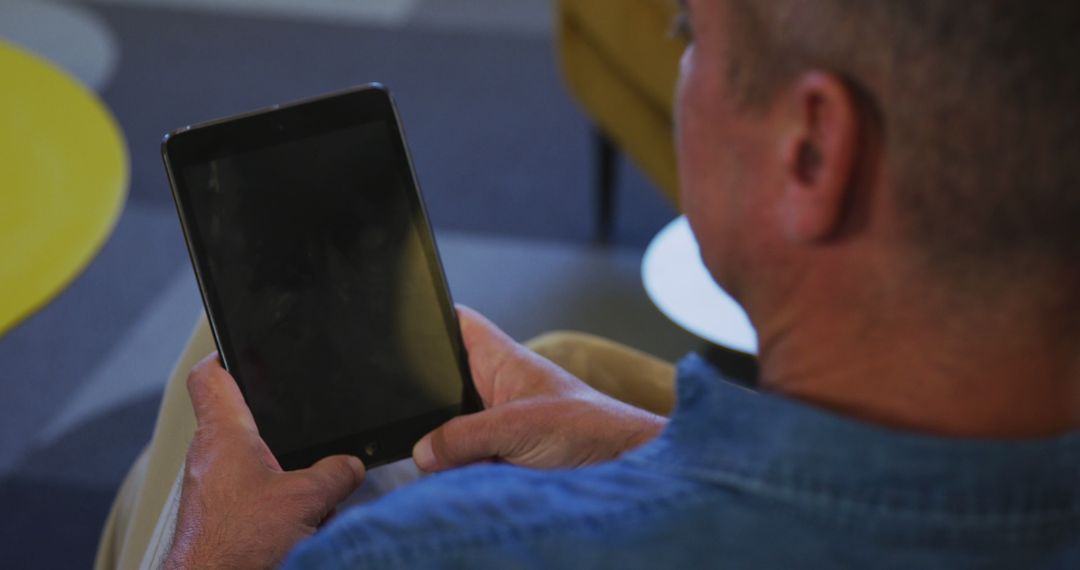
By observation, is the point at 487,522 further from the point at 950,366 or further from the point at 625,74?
the point at 625,74

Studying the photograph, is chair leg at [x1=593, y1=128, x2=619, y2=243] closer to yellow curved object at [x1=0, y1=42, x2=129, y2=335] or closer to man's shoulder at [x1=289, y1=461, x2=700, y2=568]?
yellow curved object at [x1=0, y1=42, x2=129, y2=335]

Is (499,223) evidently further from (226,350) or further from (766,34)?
(766,34)

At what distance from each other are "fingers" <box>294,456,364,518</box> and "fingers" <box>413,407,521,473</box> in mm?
47

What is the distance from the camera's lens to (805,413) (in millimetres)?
461

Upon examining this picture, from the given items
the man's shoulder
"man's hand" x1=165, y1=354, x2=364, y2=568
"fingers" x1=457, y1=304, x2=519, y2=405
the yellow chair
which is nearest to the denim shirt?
the man's shoulder

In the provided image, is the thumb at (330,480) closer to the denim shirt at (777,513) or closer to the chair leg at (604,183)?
the denim shirt at (777,513)

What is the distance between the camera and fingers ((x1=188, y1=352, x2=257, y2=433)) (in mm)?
820

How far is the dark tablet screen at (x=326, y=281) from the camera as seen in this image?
870 mm

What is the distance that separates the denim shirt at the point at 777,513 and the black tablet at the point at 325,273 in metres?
0.42

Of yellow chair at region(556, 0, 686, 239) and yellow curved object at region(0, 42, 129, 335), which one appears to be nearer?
yellow curved object at region(0, 42, 129, 335)

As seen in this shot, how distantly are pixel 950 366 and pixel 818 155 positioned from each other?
0.30ft

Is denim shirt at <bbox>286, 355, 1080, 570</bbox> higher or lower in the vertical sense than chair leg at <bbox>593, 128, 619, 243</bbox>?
higher

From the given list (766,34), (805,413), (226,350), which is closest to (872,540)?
(805,413)

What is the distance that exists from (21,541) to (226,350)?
84 centimetres
